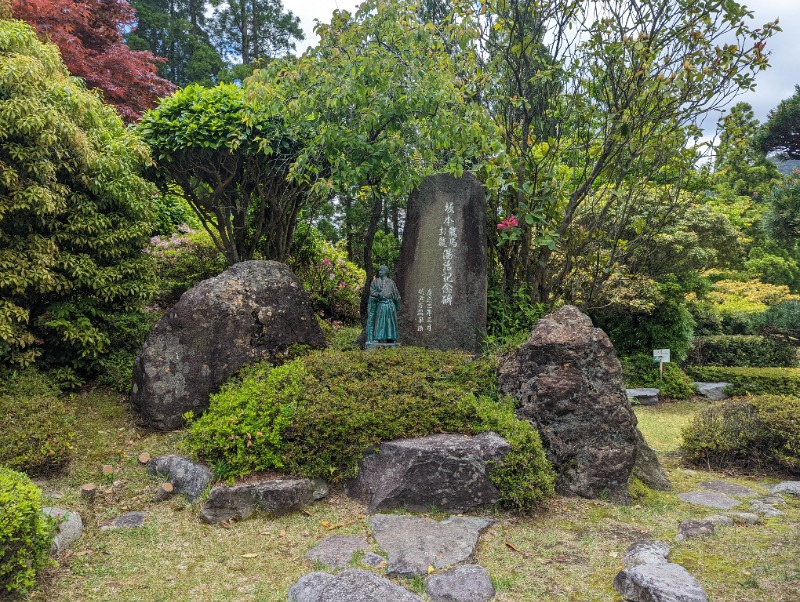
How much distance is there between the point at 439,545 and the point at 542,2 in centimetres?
678

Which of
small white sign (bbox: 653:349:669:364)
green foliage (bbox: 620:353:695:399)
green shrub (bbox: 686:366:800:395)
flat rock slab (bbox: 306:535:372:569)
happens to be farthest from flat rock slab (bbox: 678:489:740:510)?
green shrub (bbox: 686:366:800:395)

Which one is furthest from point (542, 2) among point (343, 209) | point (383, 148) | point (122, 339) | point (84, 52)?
point (84, 52)

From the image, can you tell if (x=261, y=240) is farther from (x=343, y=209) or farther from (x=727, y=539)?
(x=727, y=539)

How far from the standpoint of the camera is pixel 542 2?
23.6ft

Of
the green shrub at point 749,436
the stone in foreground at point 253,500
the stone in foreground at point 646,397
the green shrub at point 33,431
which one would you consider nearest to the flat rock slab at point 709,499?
the green shrub at point 749,436

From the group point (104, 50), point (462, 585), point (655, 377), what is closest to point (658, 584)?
point (462, 585)

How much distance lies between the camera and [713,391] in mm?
12109

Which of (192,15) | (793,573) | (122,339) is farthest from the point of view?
(192,15)

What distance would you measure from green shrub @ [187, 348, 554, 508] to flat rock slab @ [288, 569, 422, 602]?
4.57 ft

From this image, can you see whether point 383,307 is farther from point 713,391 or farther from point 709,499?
point 713,391

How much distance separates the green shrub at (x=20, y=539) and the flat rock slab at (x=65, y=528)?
1.53ft

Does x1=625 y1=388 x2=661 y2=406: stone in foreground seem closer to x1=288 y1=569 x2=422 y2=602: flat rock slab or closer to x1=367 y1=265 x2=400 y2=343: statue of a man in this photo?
x1=367 y1=265 x2=400 y2=343: statue of a man

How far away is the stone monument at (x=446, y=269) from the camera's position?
734 cm

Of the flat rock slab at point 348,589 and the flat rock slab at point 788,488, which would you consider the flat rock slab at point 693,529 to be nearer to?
the flat rock slab at point 788,488
